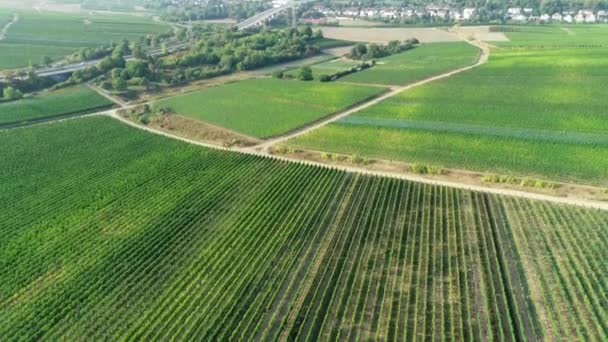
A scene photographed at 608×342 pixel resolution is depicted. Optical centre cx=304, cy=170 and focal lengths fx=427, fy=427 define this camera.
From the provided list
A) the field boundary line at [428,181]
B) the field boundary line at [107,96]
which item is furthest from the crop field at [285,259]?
the field boundary line at [107,96]

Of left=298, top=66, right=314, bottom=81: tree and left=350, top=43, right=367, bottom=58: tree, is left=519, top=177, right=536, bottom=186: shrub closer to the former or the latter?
left=298, top=66, right=314, bottom=81: tree

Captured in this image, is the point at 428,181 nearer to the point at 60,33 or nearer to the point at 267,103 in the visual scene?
the point at 267,103

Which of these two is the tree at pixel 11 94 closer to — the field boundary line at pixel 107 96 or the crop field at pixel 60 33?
the field boundary line at pixel 107 96

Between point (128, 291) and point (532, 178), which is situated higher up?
point (532, 178)

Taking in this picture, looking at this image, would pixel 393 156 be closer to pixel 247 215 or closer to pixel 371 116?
pixel 371 116

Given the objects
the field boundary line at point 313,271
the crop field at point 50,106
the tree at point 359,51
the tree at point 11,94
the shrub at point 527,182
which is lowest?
the field boundary line at point 313,271

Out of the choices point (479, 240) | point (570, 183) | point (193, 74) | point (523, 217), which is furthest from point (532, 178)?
point (193, 74)
